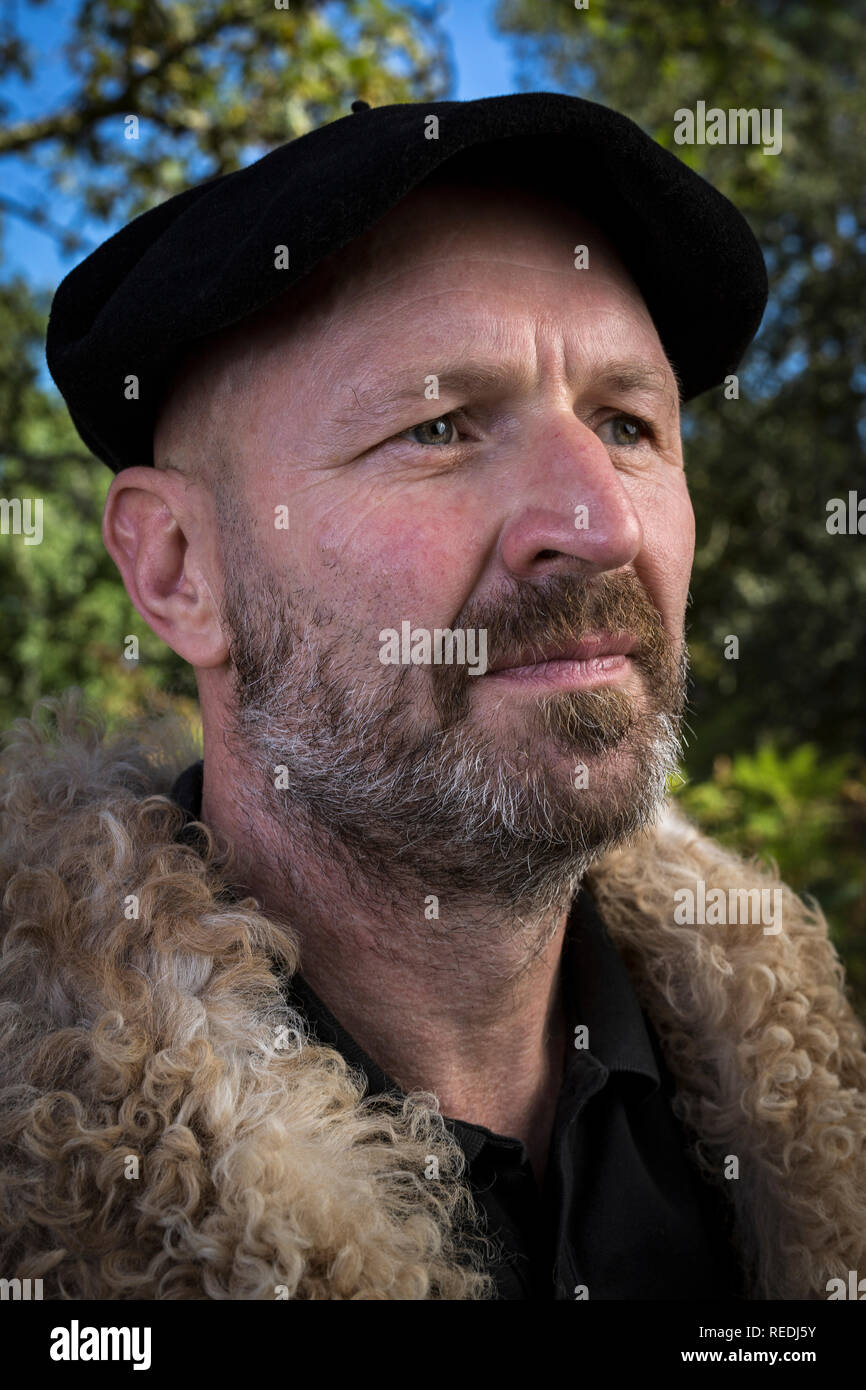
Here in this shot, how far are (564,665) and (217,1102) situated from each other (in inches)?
29.9

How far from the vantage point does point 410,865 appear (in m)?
1.75

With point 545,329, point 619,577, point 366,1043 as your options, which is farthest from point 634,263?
point 366,1043

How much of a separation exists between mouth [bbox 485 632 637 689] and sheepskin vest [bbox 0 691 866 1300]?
514mm

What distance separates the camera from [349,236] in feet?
5.09

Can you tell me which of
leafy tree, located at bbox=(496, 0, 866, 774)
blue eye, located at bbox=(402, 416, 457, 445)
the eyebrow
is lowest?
blue eye, located at bbox=(402, 416, 457, 445)

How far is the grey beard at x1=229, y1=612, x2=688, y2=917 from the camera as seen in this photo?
1.65m

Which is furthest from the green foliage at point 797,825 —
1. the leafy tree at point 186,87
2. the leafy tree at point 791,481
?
the leafy tree at point 791,481

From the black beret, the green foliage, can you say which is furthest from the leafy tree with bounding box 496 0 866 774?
the black beret

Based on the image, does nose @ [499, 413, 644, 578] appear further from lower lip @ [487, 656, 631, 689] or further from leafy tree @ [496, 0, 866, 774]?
leafy tree @ [496, 0, 866, 774]

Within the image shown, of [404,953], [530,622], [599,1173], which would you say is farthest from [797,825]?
[530,622]

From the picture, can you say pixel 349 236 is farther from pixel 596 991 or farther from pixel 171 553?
pixel 596 991

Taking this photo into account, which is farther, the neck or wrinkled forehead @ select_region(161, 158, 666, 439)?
the neck

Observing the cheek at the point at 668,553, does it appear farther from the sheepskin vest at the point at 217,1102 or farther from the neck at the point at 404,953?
the sheepskin vest at the point at 217,1102

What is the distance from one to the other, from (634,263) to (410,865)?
3.56 feet
